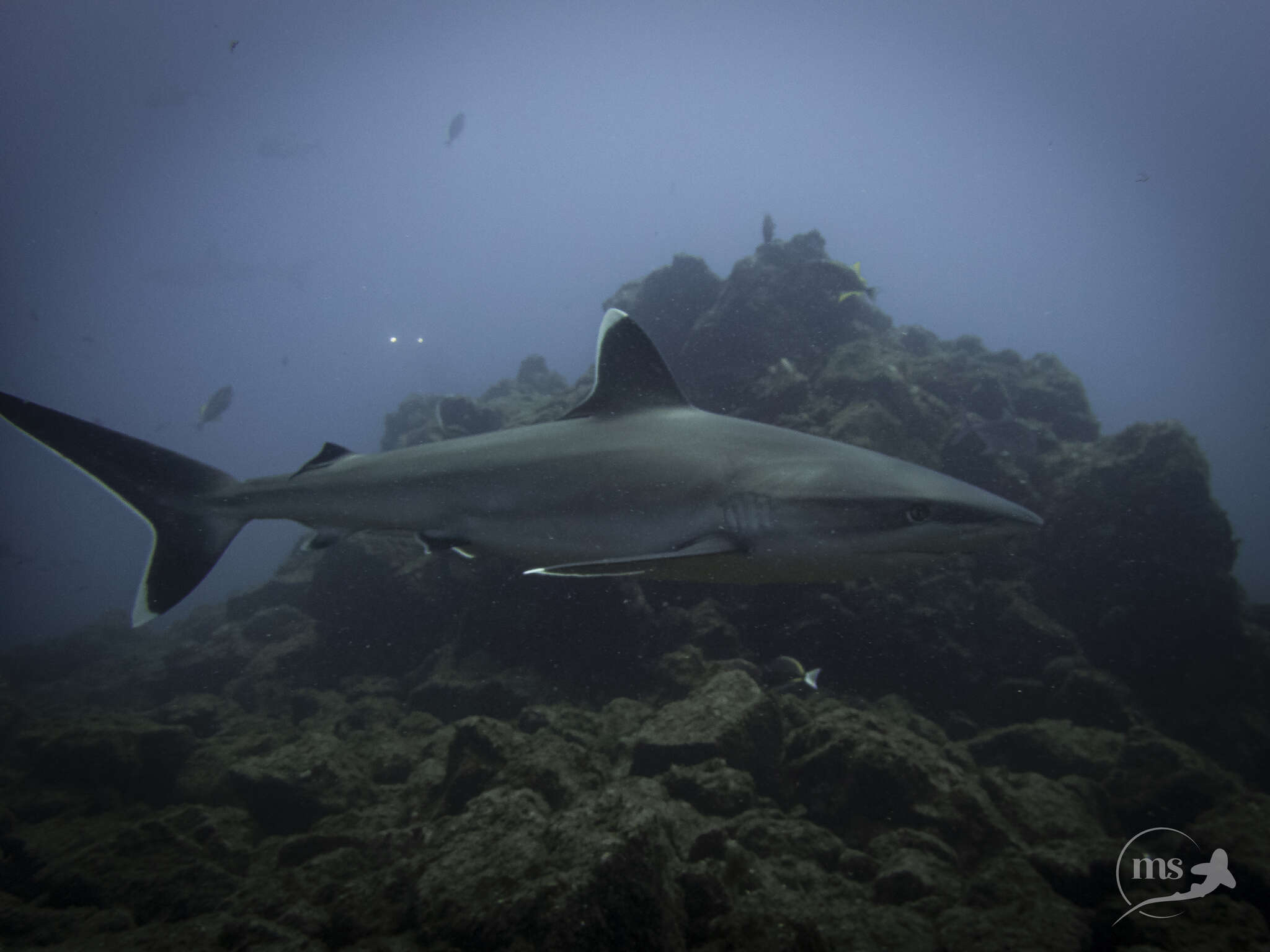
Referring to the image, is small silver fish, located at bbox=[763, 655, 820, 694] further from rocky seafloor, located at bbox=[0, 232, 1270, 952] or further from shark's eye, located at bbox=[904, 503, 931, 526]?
shark's eye, located at bbox=[904, 503, 931, 526]

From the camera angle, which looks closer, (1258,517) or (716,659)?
(716,659)

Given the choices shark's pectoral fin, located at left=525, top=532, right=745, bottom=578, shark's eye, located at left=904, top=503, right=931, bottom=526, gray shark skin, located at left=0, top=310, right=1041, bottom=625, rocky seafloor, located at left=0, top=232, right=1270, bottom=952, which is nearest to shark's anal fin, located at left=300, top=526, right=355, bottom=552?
gray shark skin, located at left=0, top=310, right=1041, bottom=625

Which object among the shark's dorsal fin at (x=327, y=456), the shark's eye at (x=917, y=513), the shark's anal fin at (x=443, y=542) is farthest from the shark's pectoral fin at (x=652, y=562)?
the shark's dorsal fin at (x=327, y=456)

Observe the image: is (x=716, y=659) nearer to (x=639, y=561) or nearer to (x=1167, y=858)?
(x=1167, y=858)

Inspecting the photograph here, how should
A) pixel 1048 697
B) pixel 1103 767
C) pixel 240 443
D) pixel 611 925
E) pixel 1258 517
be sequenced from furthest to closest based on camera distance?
pixel 240 443 → pixel 1258 517 → pixel 1048 697 → pixel 1103 767 → pixel 611 925

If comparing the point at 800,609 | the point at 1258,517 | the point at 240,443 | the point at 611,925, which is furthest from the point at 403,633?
the point at 240,443

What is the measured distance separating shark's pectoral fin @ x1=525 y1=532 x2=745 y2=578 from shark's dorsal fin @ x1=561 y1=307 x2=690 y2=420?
125 cm

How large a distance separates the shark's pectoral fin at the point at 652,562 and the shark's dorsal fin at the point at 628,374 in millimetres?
1251

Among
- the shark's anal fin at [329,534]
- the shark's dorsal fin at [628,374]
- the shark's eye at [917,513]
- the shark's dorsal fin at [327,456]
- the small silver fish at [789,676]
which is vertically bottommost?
the small silver fish at [789,676]

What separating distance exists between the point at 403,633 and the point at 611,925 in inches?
281

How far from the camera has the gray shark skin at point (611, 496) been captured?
96.4 inches

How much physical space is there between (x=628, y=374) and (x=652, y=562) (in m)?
1.64

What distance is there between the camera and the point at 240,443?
17100cm

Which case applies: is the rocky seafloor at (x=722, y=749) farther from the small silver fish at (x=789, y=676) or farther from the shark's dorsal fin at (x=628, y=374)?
the shark's dorsal fin at (x=628, y=374)
